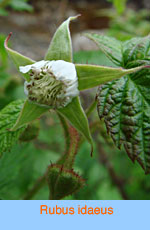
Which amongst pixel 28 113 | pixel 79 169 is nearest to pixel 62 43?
pixel 28 113

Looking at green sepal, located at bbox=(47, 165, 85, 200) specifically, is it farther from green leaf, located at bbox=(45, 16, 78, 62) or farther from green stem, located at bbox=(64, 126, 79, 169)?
green leaf, located at bbox=(45, 16, 78, 62)

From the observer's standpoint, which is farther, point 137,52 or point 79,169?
point 79,169

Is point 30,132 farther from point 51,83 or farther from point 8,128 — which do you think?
point 51,83

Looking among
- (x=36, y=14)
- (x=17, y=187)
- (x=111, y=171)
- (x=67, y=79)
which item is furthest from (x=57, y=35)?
(x=36, y=14)

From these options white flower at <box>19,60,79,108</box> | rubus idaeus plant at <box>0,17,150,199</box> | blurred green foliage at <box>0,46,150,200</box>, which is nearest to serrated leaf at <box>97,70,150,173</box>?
rubus idaeus plant at <box>0,17,150,199</box>

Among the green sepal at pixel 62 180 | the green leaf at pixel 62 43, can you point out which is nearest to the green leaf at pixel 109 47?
the green leaf at pixel 62 43

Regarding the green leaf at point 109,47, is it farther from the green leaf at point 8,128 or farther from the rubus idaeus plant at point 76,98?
the green leaf at point 8,128
